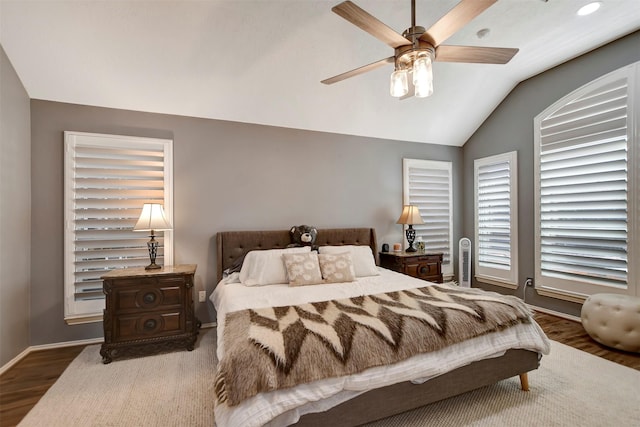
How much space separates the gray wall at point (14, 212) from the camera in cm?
238

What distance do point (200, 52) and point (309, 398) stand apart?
294 cm

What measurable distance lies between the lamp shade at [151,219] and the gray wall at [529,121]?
4508mm

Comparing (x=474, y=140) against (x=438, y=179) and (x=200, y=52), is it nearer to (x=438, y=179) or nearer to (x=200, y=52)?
(x=438, y=179)

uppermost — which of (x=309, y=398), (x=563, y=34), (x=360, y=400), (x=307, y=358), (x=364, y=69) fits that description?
(x=563, y=34)

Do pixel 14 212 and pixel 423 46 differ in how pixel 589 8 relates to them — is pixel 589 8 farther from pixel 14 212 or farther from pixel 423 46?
pixel 14 212

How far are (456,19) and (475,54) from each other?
403mm

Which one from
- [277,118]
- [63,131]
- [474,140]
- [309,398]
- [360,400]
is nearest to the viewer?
[309,398]

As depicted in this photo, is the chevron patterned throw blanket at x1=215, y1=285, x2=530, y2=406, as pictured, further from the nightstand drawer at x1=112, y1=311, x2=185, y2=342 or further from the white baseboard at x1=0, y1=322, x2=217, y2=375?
the white baseboard at x1=0, y1=322, x2=217, y2=375

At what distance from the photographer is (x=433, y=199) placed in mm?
4617

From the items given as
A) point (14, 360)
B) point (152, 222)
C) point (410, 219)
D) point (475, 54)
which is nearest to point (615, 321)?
point (410, 219)

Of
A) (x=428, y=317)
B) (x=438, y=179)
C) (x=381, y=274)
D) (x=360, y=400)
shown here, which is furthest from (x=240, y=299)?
(x=438, y=179)

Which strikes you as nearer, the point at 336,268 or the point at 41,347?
the point at 41,347

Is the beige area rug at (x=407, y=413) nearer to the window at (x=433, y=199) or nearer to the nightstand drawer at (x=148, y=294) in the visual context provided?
the nightstand drawer at (x=148, y=294)

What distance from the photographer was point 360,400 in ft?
5.05
